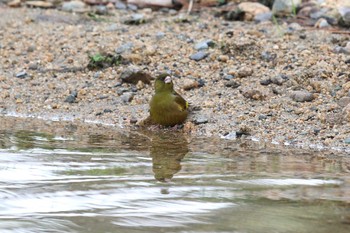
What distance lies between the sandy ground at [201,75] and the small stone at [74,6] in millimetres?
717

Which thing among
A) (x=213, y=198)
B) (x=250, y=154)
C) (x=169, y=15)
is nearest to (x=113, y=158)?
(x=250, y=154)

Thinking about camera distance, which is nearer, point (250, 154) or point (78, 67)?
point (250, 154)

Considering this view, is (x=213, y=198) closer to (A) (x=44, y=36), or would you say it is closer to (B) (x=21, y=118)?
(B) (x=21, y=118)

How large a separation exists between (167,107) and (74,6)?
4.66 m

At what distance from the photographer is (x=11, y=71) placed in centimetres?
898

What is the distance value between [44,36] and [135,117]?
2799mm

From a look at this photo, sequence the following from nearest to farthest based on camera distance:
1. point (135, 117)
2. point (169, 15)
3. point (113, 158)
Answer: point (113, 158) → point (135, 117) → point (169, 15)

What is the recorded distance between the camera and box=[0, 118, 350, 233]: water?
3.90 m

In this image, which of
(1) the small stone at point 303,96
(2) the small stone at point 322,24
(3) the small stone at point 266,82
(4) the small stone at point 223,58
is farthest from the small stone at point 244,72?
(2) the small stone at point 322,24

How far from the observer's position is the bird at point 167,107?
705 centimetres

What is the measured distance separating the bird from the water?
0.39m

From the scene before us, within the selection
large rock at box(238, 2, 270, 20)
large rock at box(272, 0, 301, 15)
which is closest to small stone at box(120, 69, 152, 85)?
large rock at box(238, 2, 270, 20)

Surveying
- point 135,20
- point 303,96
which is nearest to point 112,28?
point 135,20

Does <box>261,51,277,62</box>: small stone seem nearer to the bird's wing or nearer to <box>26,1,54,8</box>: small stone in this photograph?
the bird's wing
